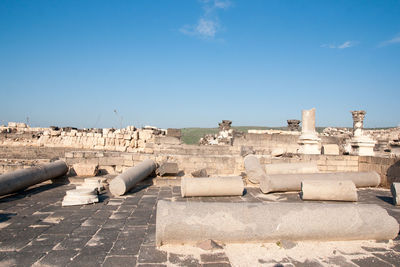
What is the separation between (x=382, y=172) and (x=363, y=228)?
5.92 metres

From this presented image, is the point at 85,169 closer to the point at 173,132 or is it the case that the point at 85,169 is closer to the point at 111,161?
the point at 111,161

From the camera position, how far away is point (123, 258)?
3.16 metres

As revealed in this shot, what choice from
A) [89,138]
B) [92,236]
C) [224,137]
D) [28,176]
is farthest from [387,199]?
[89,138]

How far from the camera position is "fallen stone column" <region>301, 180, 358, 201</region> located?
589 cm

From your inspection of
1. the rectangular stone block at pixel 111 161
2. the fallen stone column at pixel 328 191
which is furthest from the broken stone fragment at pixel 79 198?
the fallen stone column at pixel 328 191

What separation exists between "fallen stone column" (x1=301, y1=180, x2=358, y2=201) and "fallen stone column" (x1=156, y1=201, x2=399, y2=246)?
76.3 inches

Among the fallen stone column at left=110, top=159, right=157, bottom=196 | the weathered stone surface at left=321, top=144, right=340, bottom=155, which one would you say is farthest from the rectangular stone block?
the weathered stone surface at left=321, top=144, right=340, bottom=155

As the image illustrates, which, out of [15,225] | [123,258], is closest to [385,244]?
[123,258]

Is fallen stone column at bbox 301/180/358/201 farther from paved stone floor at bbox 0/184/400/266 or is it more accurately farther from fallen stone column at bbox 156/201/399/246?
fallen stone column at bbox 156/201/399/246

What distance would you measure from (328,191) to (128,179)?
181 inches

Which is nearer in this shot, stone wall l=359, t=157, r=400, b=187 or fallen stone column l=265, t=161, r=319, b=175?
stone wall l=359, t=157, r=400, b=187

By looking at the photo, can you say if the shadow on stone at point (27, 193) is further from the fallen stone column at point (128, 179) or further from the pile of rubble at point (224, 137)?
the pile of rubble at point (224, 137)

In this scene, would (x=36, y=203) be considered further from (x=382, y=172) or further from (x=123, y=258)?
(x=382, y=172)

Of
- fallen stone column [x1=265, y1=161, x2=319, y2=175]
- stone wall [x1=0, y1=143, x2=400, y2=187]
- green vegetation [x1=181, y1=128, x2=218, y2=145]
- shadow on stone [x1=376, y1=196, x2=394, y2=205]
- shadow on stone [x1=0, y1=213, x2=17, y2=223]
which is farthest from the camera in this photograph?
green vegetation [x1=181, y1=128, x2=218, y2=145]
